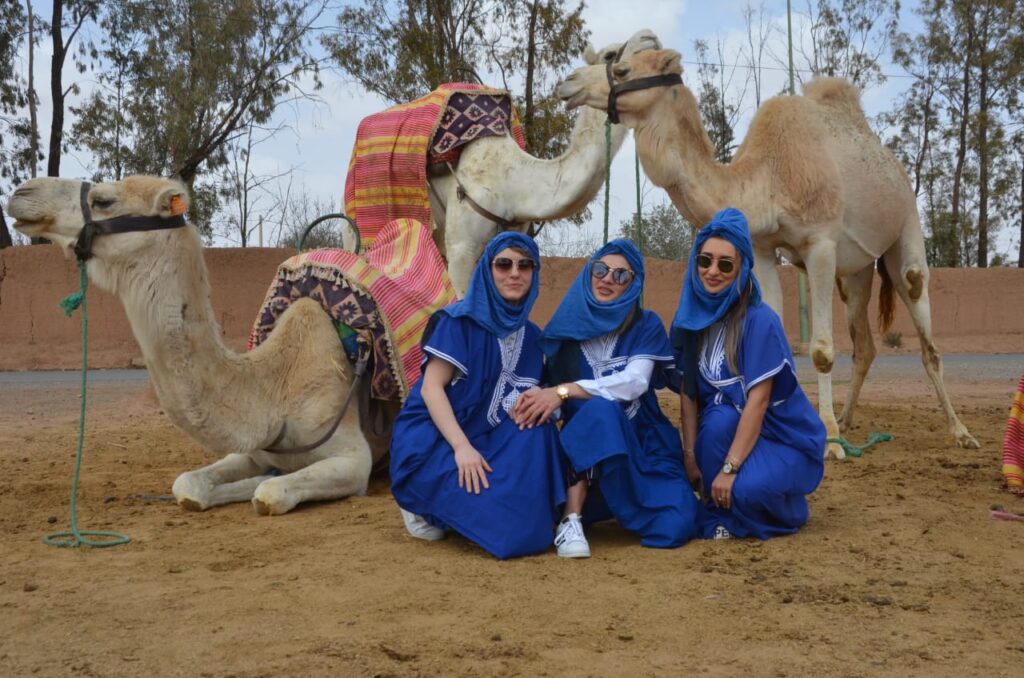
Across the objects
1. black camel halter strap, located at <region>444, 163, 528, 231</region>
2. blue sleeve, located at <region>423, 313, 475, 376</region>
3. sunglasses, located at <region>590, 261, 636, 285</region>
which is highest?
black camel halter strap, located at <region>444, 163, 528, 231</region>

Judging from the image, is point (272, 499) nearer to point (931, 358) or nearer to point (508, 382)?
point (508, 382)

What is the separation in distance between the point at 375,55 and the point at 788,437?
587 inches

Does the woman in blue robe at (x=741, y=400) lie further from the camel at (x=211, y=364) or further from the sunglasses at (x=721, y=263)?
the camel at (x=211, y=364)

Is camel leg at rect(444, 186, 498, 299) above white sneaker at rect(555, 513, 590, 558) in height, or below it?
above

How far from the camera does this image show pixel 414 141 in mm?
7293

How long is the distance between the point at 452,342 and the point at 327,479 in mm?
1207

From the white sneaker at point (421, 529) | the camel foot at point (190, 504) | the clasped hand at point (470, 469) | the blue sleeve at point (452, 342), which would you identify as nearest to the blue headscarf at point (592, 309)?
the blue sleeve at point (452, 342)

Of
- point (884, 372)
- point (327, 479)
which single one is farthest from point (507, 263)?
point (884, 372)

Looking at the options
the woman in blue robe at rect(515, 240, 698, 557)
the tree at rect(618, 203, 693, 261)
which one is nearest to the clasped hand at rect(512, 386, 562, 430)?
the woman in blue robe at rect(515, 240, 698, 557)

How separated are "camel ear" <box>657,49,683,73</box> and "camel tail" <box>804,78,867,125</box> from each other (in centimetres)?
137

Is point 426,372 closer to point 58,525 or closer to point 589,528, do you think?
point 589,528

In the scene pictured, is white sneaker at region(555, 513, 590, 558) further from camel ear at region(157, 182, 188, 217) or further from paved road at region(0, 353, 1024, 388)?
paved road at region(0, 353, 1024, 388)

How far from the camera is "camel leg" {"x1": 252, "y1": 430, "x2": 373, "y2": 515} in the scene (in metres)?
4.74

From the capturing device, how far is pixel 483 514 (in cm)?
401
